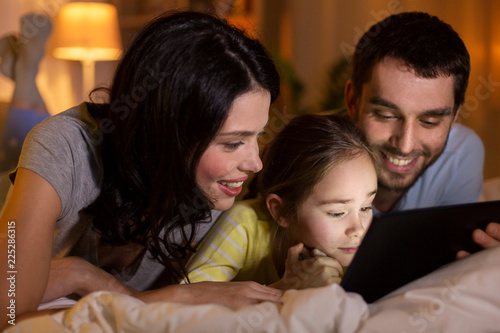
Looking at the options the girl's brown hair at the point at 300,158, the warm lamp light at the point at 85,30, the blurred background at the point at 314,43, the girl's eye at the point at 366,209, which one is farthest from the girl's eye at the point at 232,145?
the warm lamp light at the point at 85,30

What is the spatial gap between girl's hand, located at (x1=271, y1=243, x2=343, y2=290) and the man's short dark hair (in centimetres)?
59

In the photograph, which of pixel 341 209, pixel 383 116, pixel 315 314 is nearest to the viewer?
pixel 315 314

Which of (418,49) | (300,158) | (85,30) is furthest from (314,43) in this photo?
(300,158)

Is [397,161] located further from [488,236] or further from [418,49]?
[488,236]

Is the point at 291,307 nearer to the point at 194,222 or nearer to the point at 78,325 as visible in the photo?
the point at 78,325

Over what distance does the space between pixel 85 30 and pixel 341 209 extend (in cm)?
250

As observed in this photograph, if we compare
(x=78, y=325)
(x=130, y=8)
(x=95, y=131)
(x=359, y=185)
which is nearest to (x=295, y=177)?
(x=359, y=185)

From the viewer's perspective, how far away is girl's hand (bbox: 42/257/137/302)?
112cm

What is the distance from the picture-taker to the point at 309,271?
3.70 ft

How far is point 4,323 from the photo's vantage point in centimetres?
93

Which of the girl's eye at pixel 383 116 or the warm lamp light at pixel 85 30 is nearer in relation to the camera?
the girl's eye at pixel 383 116

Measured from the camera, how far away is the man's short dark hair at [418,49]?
1.41 m

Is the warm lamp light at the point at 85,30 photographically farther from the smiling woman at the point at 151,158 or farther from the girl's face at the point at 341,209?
the girl's face at the point at 341,209

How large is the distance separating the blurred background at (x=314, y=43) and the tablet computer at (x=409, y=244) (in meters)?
1.33
